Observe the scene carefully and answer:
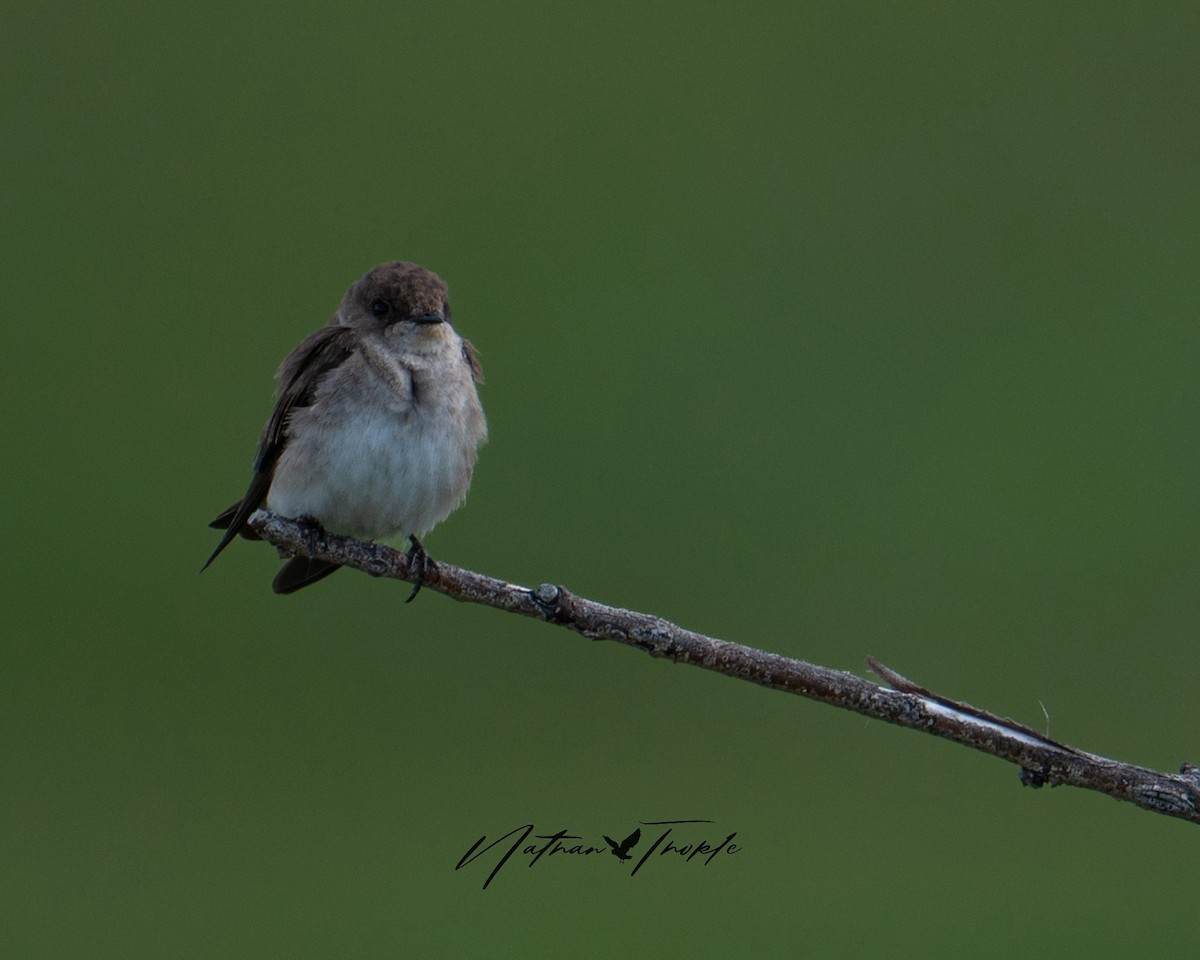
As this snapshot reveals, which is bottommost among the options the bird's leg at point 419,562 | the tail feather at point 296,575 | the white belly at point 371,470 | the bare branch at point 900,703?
the bare branch at point 900,703

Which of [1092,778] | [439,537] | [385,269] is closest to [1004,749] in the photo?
[1092,778]

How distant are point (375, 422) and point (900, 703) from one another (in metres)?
1.70


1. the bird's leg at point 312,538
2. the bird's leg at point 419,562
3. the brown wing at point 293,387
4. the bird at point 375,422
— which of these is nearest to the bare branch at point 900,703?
the bird's leg at point 419,562

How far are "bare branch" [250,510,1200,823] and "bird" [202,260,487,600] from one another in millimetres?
1235

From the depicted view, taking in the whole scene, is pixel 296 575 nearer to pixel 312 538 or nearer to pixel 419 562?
pixel 312 538

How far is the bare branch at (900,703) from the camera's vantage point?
205cm

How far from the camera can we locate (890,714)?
2062 millimetres

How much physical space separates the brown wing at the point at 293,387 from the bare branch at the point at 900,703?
148 cm

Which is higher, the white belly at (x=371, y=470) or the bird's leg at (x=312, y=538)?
the white belly at (x=371, y=470)

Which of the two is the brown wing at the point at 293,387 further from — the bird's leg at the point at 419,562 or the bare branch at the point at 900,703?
the bare branch at the point at 900,703

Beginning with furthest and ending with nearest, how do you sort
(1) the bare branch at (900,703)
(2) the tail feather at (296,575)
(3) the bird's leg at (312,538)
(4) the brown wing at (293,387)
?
(2) the tail feather at (296,575)
(4) the brown wing at (293,387)
(3) the bird's leg at (312,538)
(1) the bare branch at (900,703)

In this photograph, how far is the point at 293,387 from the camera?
3.56 meters

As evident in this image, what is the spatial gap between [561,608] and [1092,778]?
83 centimetres

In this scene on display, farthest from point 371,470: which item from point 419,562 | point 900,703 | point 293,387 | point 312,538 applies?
point 900,703
